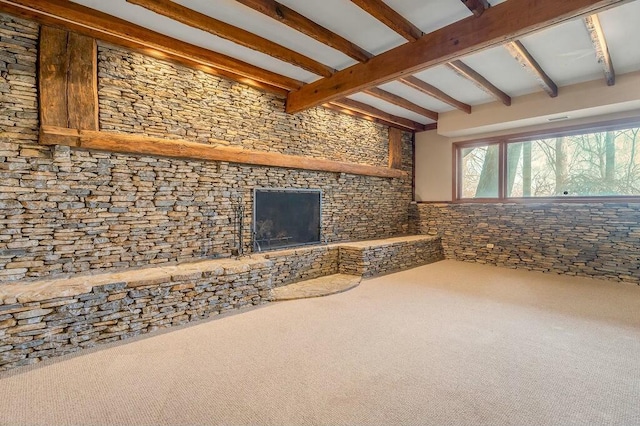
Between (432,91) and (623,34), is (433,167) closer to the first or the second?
(432,91)

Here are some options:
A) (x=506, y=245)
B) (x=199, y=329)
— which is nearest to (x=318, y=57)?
(x=199, y=329)

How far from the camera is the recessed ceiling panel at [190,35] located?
2.86m

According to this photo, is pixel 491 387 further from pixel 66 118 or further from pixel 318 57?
pixel 66 118

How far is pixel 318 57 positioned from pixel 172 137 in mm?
2014

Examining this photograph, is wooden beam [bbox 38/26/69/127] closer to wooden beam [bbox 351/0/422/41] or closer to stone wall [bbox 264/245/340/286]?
stone wall [bbox 264/245/340/286]

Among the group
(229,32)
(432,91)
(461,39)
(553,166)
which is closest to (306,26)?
(229,32)

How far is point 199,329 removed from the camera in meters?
3.04

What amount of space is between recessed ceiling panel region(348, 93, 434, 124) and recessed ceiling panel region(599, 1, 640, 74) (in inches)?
114

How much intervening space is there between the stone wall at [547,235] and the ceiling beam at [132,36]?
14.7 ft

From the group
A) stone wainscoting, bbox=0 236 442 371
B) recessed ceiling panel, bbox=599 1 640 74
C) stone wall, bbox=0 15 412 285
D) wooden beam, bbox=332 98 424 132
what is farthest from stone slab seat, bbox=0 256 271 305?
recessed ceiling panel, bbox=599 1 640 74

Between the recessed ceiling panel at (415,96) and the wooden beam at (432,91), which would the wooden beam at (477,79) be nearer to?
the wooden beam at (432,91)

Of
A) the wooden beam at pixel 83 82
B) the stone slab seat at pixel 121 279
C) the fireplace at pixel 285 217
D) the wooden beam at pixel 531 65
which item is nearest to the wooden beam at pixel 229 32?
the wooden beam at pixel 83 82

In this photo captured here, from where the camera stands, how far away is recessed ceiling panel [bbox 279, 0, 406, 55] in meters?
2.86

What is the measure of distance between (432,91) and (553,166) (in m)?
2.70
